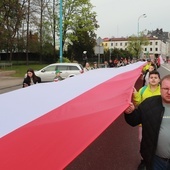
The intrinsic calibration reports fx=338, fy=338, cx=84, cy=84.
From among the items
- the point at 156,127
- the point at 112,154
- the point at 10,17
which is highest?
the point at 10,17

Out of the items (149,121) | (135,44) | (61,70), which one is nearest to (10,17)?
(61,70)

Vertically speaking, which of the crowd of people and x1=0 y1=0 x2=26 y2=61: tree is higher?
x1=0 y1=0 x2=26 y2=61: tree

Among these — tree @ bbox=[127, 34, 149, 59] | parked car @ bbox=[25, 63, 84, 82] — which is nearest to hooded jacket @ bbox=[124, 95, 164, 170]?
parked car @ bbox=[25, 63, 84, 82]

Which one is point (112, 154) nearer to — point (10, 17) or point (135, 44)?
point (10, 17)

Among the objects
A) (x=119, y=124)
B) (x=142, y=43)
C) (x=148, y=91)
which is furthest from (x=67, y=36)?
(x=142, y=43)

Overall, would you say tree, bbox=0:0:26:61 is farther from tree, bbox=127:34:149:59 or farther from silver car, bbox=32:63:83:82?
tree, bbox=127:34:149:59

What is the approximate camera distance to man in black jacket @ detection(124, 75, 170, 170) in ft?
10.3

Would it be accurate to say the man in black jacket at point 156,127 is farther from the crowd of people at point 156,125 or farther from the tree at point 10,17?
the tree at point 10,17

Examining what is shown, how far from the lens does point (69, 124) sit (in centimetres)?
293

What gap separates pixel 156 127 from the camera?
314 centimetres

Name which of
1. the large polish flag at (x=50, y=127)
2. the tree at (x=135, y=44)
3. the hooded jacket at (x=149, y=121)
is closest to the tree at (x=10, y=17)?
the large polish flag at (x=50, y=127)

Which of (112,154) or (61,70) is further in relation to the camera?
(61,70)

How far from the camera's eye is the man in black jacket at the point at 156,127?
10.3 ft

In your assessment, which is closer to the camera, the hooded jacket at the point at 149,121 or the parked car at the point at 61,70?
the hooded jacket at the point at 149,121
